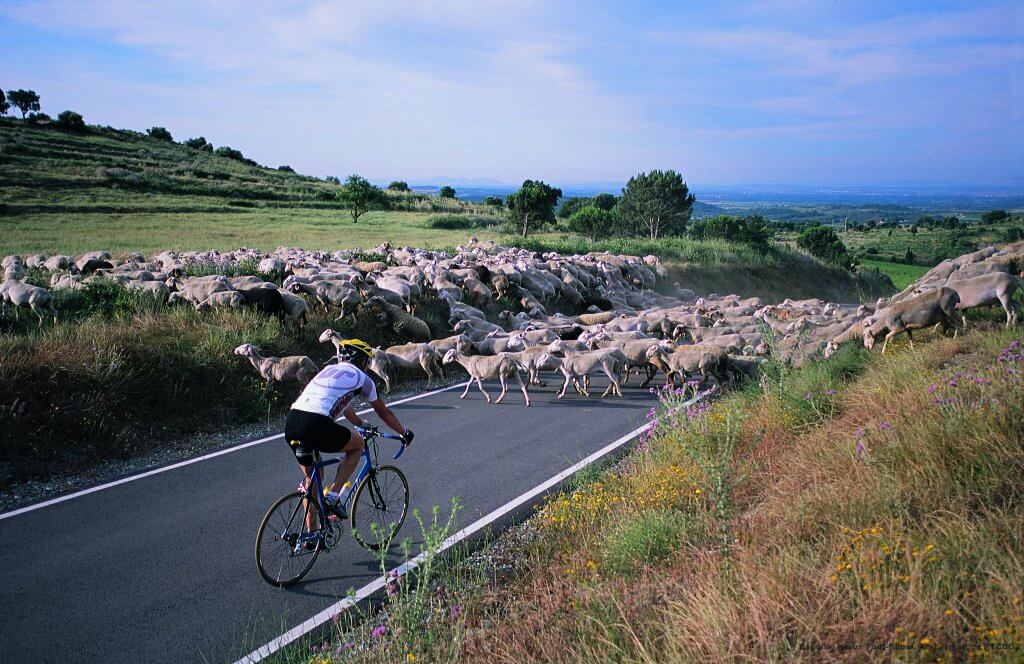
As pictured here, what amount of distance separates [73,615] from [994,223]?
93831 mm

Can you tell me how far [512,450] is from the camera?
34.0ft

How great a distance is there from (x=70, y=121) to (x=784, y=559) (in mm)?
109131

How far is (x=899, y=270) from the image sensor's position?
6106 cm

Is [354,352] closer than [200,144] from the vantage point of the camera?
Yes

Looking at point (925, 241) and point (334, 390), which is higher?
point (925, 241)

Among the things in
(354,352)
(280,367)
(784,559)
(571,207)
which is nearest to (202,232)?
(280,367)

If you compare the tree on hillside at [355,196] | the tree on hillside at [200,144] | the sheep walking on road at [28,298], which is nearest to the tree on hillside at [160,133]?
the tree on hillside at [200,144]

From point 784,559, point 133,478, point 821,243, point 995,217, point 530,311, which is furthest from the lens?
point 995,217

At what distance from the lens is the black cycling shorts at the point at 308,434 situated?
6.40 meters

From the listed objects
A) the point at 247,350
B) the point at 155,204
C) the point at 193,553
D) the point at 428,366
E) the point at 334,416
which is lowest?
the point at 193,553

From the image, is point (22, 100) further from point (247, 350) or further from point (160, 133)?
point (247, 350)

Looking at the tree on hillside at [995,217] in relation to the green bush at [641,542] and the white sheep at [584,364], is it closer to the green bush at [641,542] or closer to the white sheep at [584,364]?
the white sheep at [584,364]

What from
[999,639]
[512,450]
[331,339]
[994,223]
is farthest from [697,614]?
[994,223]

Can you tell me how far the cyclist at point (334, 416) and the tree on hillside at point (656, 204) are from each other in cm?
5269
